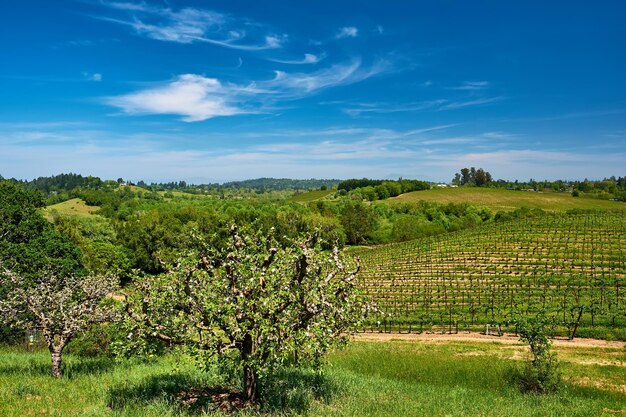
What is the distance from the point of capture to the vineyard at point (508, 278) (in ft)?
153

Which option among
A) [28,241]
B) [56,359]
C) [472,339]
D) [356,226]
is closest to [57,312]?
[56,359]

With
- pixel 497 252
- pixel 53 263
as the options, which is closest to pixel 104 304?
pixel 53 263

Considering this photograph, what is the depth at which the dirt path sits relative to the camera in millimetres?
37353

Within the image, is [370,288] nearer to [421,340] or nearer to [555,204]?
[421,340]

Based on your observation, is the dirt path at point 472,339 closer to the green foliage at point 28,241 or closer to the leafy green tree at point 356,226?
the green foliage at point 28,241

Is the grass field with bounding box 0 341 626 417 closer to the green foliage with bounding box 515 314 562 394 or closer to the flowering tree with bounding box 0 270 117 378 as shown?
the green foliage with bounding box 515 314 562 394

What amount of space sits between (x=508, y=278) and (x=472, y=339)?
86.2 ft

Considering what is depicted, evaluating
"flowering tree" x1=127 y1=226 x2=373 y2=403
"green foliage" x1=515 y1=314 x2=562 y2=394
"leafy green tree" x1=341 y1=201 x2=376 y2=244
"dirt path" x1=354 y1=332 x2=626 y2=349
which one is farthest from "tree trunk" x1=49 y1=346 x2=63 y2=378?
"leafy green tree" x1=341 y1=201 x2=376 y2=244

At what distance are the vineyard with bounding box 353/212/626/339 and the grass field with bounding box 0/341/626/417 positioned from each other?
7.55 meters

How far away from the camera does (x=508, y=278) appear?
63125 mm

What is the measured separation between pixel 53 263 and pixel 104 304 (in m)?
21.2

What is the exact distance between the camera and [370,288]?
66.8m

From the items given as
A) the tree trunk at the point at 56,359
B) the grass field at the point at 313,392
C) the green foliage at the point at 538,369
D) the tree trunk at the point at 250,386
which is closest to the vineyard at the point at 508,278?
the grass field at the point at 313,392

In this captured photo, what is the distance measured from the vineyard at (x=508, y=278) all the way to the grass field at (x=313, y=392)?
7549 mm
